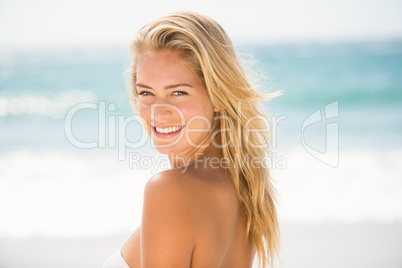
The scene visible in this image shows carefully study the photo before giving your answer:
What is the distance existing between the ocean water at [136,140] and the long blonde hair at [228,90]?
0.95 feet

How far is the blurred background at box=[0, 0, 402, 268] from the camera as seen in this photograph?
5.39 metres

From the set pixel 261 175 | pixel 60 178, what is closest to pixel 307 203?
pixel 60 178

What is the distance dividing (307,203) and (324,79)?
8874 millimetres

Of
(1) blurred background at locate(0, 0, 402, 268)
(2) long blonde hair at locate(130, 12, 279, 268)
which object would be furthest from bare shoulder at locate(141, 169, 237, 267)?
(1) blurred background at locate(0, 0, 402, 268)

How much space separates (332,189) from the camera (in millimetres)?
6582

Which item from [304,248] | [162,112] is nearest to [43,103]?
[304,248]

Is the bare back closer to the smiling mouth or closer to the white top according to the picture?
the smiling mouth

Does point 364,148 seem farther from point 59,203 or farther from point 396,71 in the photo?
point 396,71

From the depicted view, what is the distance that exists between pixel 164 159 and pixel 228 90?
19.0 ft

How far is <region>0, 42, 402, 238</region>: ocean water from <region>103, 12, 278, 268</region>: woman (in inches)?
13.8

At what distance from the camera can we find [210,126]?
1.91 meters

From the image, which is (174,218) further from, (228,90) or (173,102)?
(228,90)

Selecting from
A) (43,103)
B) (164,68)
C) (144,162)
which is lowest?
(144,162)

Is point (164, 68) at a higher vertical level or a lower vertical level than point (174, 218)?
higher
